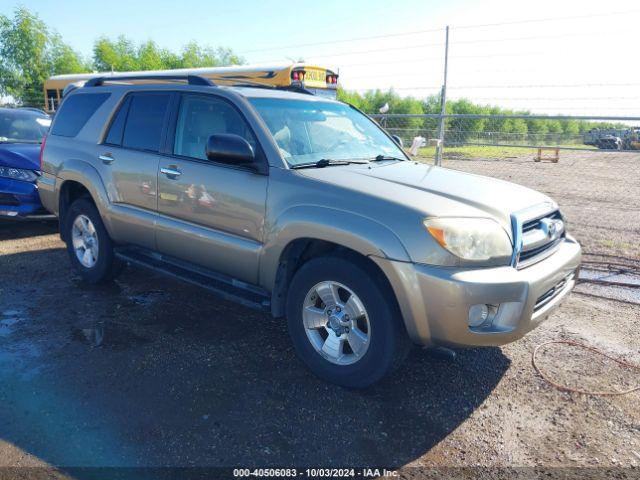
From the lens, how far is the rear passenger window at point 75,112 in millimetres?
5188

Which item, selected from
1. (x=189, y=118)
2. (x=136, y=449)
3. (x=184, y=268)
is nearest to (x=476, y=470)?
(x=136, y=449)

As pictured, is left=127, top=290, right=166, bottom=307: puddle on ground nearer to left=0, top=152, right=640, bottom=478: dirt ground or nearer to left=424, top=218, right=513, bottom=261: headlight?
left=0, top=152, right=640, bottom=478: dirt ground

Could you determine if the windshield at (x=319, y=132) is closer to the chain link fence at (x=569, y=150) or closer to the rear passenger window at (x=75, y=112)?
the chain link fence at (x=569, y=150)

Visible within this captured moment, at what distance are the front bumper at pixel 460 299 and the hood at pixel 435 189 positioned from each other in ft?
1.15

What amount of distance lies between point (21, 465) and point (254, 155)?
7.52 ft

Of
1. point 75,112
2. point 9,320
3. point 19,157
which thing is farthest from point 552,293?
point 19,157

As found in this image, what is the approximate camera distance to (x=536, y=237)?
330cm

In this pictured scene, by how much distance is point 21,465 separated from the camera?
2.60 metres

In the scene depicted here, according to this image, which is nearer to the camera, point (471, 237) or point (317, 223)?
point (471, 237)

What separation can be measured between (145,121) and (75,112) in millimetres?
1290

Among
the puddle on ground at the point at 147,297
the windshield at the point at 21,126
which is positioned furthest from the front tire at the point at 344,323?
the windshield at the point at 21,126

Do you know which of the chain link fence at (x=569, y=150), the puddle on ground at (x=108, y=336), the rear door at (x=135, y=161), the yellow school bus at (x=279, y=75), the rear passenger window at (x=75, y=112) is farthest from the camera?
the yellow school bus at (x=279, y=75)

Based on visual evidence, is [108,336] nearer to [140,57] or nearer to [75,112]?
[75,112]

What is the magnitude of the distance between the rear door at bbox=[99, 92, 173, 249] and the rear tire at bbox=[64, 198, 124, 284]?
32 cm
